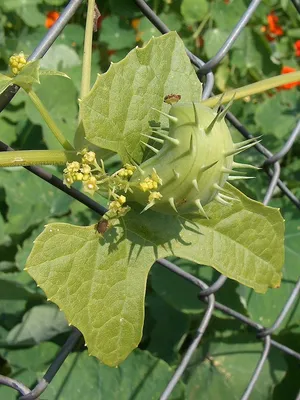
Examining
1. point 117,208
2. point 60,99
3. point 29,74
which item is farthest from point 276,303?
point 29,74

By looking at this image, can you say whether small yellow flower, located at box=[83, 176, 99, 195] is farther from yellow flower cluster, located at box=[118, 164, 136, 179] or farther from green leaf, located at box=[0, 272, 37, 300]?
green leaf, located at box=[0, 272, 37, 300]

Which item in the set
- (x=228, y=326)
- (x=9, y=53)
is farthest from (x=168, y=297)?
(x=9, y=53)

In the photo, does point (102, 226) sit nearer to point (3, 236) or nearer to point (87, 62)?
point (87, 62)

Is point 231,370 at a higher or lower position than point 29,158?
lower

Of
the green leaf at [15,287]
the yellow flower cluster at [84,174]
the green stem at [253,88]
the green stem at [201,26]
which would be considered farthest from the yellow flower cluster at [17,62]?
the green stem at [201,26]

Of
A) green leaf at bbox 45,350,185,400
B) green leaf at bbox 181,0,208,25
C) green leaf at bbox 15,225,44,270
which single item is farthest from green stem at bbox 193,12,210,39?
green leaf at bbox 45,350,185,400

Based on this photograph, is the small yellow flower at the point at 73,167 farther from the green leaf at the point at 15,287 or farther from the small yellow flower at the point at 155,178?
the green leaf at the point at 15,287
